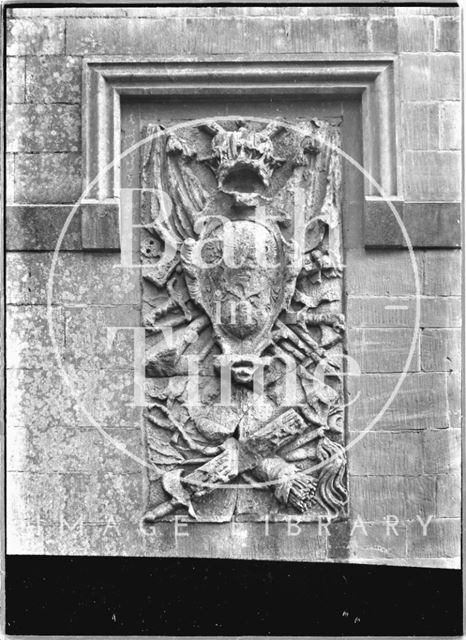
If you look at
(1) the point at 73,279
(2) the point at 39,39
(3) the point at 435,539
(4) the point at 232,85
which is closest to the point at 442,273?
(3) the point at 435,539

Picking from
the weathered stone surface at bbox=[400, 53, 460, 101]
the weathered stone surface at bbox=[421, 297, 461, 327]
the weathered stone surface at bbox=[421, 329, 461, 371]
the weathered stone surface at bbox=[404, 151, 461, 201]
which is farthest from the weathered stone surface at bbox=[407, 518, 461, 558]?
the weathered stone surface at bbox=[400, 53, 460, 101]

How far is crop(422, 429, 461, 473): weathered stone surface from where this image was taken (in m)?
6.13

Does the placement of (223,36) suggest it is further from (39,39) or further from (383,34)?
(39,39)

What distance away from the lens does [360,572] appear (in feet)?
20.0

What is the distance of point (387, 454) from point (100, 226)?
8.00 ft

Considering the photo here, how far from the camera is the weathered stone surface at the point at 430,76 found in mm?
6230

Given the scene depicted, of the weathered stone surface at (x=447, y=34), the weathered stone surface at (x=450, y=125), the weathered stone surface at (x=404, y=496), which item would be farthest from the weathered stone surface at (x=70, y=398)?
the weathered stone surface at (x=447, y=34)

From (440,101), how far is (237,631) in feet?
12.4

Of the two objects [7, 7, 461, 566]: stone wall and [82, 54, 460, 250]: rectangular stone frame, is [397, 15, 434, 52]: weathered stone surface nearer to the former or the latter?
[7, 7, 461, 566]: stone wall

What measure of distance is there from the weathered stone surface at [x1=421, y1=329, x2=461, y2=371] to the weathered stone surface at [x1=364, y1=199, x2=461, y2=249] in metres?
0.59

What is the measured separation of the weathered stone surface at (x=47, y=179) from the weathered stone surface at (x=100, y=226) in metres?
0.16

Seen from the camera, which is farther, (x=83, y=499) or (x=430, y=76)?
(x=430, y=76)

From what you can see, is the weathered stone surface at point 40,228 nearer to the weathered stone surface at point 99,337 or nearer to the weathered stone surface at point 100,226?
the weathered stone surface at point 100,226

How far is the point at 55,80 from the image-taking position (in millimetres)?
6254
